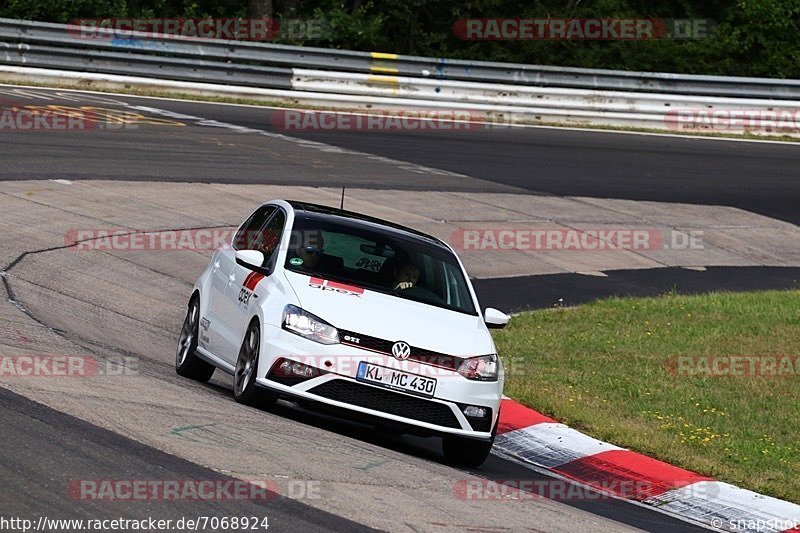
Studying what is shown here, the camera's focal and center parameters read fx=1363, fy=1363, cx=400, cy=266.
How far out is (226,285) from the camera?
415 inches

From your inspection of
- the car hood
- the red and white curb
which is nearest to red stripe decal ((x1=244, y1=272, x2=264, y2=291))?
the car hood

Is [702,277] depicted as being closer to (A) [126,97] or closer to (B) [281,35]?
(A) [126,97]

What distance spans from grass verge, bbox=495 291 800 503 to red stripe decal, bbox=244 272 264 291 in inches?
107

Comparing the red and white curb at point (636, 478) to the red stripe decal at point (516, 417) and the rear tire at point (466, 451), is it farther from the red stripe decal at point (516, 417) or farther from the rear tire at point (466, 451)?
the rear tire at point (466, 451)


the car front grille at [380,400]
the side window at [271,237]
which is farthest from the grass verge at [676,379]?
the side window at [271,237]

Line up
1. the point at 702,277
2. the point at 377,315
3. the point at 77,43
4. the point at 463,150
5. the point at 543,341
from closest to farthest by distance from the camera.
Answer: the point at 377,315
the point at 543,341
the point at 702,277
the point at 463,150
the point at 77,43

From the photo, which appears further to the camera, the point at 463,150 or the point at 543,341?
the point at 463,150

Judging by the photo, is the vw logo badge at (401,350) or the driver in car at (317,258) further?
the driver in car at (317,258)

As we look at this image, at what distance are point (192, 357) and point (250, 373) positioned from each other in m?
1.69

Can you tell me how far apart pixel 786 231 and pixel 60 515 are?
17973 mm

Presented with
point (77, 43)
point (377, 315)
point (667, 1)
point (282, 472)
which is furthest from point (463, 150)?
point (282, 472)

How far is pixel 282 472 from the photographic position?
7383 mm

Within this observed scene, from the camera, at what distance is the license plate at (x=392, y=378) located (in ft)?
29.2

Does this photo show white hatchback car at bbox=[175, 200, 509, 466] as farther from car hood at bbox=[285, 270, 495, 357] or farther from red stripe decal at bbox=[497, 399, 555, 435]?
red stripe decal at bbox=[497, 399, 555, 435]
